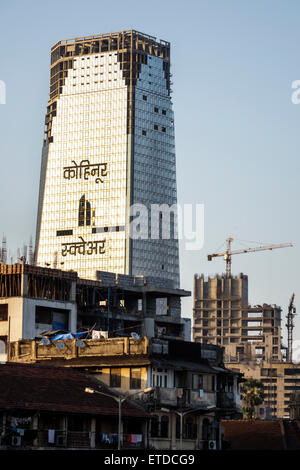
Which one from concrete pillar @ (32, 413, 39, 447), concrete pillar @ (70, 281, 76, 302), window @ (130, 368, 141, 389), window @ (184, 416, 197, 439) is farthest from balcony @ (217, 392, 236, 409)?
concrete pillar @ (70, 281, 76, 302)

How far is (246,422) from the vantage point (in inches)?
5231

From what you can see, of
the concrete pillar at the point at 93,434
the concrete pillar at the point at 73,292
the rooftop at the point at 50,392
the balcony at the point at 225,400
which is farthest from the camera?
the concrete pillar at the point at 73,292

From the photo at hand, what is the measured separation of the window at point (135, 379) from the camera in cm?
9994

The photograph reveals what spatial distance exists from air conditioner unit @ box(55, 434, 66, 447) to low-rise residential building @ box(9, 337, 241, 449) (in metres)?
11.3

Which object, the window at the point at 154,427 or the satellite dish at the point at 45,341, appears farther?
the satellite dish at the point at 45,341

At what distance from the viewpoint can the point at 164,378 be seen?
101688 millimetres

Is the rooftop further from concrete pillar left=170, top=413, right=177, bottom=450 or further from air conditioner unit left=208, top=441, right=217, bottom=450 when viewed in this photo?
air conditioner unit left=208, top=441, right=217, bottom=450

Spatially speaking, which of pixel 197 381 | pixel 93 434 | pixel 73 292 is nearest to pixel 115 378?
pixel 197 381

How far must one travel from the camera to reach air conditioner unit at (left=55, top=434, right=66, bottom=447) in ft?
292

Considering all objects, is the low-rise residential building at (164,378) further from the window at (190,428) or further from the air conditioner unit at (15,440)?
the air conditioner unit at (15,440)

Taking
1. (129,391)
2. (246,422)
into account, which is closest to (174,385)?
(129,391)

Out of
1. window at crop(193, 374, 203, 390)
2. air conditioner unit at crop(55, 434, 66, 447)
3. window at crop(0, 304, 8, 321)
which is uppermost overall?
window at crop(0, 304, 8, 321)

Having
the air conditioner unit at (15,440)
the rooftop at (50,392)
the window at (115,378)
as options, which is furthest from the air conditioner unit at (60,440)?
the window at (115,378)

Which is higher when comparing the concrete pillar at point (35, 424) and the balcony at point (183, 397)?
the balcony at point (183, 397)
